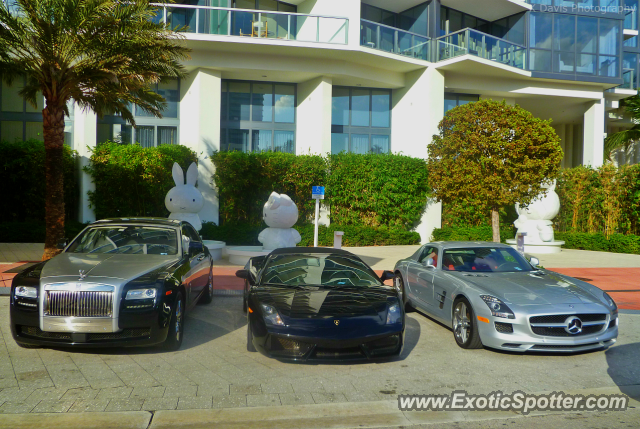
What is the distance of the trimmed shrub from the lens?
71.9 feet

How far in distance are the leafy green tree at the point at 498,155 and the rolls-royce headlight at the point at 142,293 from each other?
923cm

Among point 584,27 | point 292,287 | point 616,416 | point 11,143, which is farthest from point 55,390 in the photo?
point 584,27

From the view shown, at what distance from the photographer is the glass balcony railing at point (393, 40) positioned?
832 inches

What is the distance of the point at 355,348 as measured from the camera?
5.28 m

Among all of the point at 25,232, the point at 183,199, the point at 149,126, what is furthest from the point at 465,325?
the point at 149,126

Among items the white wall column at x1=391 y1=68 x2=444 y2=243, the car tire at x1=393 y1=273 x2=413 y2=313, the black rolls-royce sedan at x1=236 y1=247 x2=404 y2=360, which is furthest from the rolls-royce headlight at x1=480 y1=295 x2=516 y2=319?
the white wall column at x1=391 y1=68 x2=444 y2=243

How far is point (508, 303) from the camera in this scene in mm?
6129

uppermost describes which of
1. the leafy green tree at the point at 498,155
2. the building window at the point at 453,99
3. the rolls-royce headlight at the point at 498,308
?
the building window at the point at 453,99

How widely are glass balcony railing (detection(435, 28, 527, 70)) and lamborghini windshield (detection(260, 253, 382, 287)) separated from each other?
18063 mm

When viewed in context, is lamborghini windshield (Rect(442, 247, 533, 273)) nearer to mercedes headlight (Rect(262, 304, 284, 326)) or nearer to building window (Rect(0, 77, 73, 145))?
mercedes headlight (Rect(262, 304, 284, 326))

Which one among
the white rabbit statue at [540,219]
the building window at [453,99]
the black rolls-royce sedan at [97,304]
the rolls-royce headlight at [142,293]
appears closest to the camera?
the black rolls-royce sedan at [97,304]

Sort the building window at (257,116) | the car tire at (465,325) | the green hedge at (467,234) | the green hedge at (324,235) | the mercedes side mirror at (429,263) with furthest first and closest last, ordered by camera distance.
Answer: the building window at (257,116) → the green hedge at (467,234) → the green hedge at (324,235) → the mercedes side mirror at (429,263) → the car tire at (465,325)

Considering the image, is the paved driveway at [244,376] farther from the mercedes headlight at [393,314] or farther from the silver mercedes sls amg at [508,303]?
the mercedes headlight at [393,314]

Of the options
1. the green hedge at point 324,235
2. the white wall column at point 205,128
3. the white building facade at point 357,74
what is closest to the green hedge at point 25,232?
the white building facade at point 357,74
